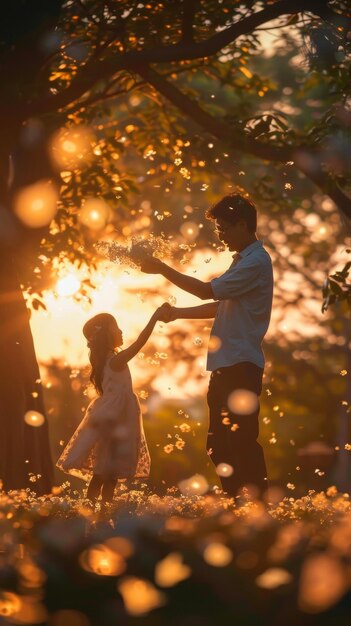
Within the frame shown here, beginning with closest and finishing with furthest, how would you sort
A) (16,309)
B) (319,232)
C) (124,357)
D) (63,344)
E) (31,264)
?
(124,357)
(16,309)
(31,264)
(319,232)
(63,344)

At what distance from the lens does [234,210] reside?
340 inches

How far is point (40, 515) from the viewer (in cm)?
756

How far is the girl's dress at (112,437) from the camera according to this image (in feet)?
33.7

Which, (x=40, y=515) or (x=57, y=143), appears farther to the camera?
(x=57, y=143)

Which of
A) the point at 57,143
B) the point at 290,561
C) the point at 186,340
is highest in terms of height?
the point at 290,561

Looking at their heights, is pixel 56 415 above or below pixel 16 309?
below

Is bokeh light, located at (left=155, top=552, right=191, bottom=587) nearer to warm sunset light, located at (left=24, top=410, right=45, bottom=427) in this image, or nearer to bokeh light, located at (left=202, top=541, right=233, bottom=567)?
bokeh light, located at (left=202, top=541, right=233, bottom=567)

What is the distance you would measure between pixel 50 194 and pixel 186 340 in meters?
18.4

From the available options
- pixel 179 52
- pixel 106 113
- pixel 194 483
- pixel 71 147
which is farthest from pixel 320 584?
pixel 194 483

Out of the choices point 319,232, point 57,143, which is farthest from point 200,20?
point 319,232

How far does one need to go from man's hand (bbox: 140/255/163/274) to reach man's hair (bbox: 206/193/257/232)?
1.96 ft

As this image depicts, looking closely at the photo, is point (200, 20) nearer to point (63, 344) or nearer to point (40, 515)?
point (40, 515)

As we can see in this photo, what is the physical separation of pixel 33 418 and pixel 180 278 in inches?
193

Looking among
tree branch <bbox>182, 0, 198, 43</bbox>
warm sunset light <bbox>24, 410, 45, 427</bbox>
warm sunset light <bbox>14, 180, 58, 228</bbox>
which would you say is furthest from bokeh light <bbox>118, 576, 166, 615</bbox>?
warm sunset light <bbox>14, 180, 58, 228</bbox>
